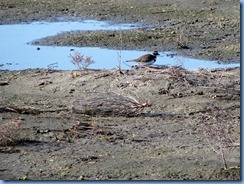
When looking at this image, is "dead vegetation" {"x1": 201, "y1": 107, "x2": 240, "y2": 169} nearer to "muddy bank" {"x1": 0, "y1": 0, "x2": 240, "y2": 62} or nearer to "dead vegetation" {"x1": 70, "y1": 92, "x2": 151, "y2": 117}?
"dead vegetation" {"x1": 70, "y1": 92, "x2": 151, "y2": 117}

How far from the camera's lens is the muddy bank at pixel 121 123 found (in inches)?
311

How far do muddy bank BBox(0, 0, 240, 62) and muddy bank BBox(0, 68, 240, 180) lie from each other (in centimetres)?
266

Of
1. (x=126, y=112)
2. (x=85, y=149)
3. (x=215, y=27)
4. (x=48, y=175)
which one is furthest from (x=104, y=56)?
(x=48, y=175)

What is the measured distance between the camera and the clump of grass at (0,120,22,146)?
28.9 ft

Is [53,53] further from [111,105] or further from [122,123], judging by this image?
[122,123]

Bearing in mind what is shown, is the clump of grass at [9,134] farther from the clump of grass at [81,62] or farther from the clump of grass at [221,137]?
the clump of grass at [81,62]

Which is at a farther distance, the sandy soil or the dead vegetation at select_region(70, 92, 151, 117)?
the dead vegetation at select_region(70, 92, 151, 117)

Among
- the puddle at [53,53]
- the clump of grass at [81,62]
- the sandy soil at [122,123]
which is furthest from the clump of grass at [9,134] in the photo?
the puddle at [53,53]

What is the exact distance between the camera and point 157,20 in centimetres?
1702

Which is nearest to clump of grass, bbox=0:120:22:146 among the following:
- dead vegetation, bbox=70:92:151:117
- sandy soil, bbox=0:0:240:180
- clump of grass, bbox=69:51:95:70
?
sandy soil, bbox=0:0:240:180

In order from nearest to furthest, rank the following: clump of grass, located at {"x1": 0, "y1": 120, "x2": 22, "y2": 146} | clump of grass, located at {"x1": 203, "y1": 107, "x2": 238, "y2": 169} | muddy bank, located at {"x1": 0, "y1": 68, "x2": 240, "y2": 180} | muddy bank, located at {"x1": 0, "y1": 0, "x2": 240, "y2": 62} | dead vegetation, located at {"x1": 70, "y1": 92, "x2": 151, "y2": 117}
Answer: clump of grass, located at {"x1": 203, "y1": 107, "x2": 238, "y2": 169} < muddy bank, located at {"x1": 0, "y1": 68, "x2": 240, "y2": 180} < clump of grass, located at {"x1": 0, "y1": 120, "x2": 22, "y2": 146} < dead vegetation, located at {"x1": 70, "y1": 92, "x2": 151, "y2": 117} < muddy bank, located at {"x1": 0, "y1": 0, "x2": 240, "y2": 62}

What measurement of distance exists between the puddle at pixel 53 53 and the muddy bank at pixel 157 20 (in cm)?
39

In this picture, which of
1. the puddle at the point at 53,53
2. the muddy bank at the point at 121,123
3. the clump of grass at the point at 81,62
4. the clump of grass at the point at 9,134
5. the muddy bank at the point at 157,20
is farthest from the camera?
the muddy bank at the point at 157,20

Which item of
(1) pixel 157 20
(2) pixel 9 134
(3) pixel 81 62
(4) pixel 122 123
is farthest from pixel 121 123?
(1) pixel 157 20
